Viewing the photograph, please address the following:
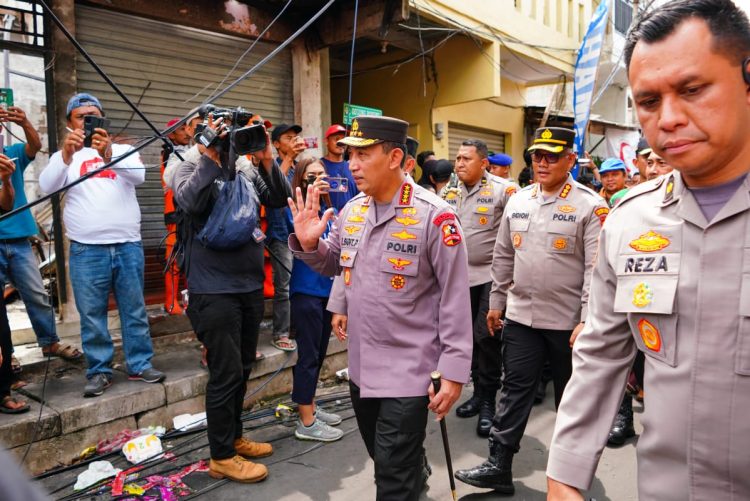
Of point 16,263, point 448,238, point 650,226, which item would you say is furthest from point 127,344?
point 650,226

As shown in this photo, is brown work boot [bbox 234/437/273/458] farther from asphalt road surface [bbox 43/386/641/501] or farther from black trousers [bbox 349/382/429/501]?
black trousers [bbox 349/382/429/501]

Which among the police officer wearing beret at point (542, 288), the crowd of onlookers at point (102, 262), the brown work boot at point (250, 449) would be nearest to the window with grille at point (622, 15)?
the crowd of onlookers at point (102, 262)

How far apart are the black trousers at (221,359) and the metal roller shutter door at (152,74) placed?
8.85 feet

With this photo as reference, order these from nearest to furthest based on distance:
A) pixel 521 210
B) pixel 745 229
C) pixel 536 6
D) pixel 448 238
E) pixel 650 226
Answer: pixel 745 229, pixel 650 226, pixel 448 238, pixel 521 210, pixel 536 6

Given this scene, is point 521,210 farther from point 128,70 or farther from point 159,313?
point 128,70

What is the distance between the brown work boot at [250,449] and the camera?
12.1 ft

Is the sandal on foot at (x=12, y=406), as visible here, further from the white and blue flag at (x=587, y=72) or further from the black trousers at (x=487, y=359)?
the white and blue flag at (x=587, y=72)

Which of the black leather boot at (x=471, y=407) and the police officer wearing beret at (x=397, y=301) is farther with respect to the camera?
the black leather boot at (x=471, y=407)

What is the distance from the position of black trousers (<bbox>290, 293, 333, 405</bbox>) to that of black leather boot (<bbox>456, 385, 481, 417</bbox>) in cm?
131

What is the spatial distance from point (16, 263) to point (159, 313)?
1.52 m

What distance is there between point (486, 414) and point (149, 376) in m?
2.57

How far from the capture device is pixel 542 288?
338cm

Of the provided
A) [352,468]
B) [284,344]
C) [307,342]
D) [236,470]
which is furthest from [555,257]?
[284,344]

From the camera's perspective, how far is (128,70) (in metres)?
5.54
